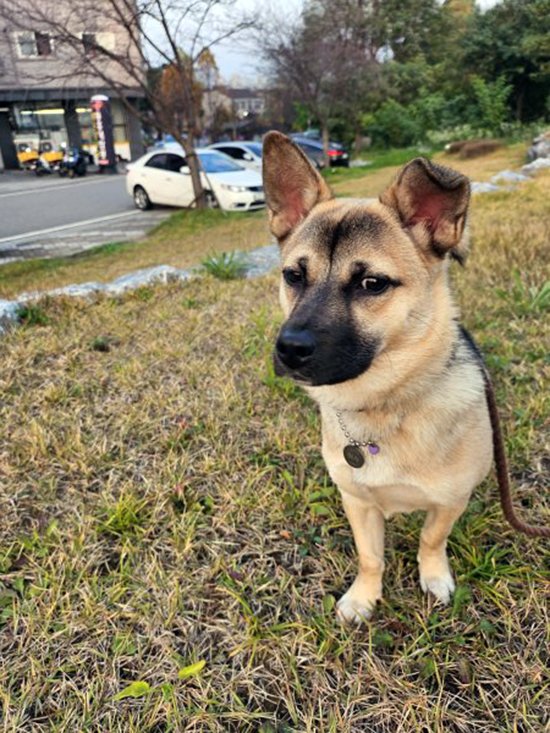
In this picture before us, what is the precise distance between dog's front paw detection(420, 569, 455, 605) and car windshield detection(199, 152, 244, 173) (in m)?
13.5

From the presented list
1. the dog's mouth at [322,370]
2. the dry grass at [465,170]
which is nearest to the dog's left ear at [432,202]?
the dog's mouth at [322,370]

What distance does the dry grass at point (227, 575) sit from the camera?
5.45ft

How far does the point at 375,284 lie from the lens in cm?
172

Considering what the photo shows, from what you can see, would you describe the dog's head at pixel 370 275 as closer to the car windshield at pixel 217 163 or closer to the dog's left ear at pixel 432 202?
the dog's left ear at pixel 432 202

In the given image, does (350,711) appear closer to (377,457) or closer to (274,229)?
(377,457)

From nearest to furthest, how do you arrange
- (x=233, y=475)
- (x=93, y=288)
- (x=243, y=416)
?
(x=233, y=475), (x=243, y=416), (x=93, y=288)

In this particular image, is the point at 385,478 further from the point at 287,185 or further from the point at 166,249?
the point at 166,249

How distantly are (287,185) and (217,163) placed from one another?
13.4 m

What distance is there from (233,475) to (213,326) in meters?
1.96

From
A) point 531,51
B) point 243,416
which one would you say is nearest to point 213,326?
point 243,416

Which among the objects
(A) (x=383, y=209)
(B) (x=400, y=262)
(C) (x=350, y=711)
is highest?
(A) (x=383, y=209)

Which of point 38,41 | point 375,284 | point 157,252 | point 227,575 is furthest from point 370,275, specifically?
point 38,41

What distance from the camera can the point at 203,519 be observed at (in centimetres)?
235

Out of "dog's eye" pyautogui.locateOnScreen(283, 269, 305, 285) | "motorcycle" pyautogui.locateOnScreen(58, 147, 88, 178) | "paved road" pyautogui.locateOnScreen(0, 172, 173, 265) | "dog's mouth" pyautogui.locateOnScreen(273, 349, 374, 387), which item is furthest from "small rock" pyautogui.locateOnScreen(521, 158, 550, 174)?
"motorcycle" pyautogui.locateOnScreen(58, 147, 88, 178)
